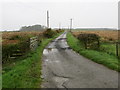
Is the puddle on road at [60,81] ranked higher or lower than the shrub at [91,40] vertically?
lower

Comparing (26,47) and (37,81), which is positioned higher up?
(26,47)

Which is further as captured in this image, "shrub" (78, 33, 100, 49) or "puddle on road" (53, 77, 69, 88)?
"shrub" (78, 33, 100, 49)

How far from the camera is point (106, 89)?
5.48 m

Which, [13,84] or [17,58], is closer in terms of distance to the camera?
[13,84]

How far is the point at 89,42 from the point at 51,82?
1008 centimetres

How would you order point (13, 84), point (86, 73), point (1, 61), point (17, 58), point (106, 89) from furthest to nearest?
point (17, 58), point (1, 61), point (86, 73), point (13, 84), point (106, 89)

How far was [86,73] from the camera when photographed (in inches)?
297

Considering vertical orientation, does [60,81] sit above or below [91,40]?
below

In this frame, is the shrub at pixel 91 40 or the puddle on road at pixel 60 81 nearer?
the puddle on road at pixel 60 81

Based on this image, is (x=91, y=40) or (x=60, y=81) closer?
(x=60, y=81)

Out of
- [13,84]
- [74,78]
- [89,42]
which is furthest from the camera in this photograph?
[89,42]

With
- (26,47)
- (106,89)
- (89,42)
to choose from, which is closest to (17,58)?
(26,47)

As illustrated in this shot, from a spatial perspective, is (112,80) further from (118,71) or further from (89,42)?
(89,42)

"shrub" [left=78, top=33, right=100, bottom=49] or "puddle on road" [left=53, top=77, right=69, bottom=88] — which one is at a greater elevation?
"shrub" [left=78, top=33, right=100, bottom=49]
